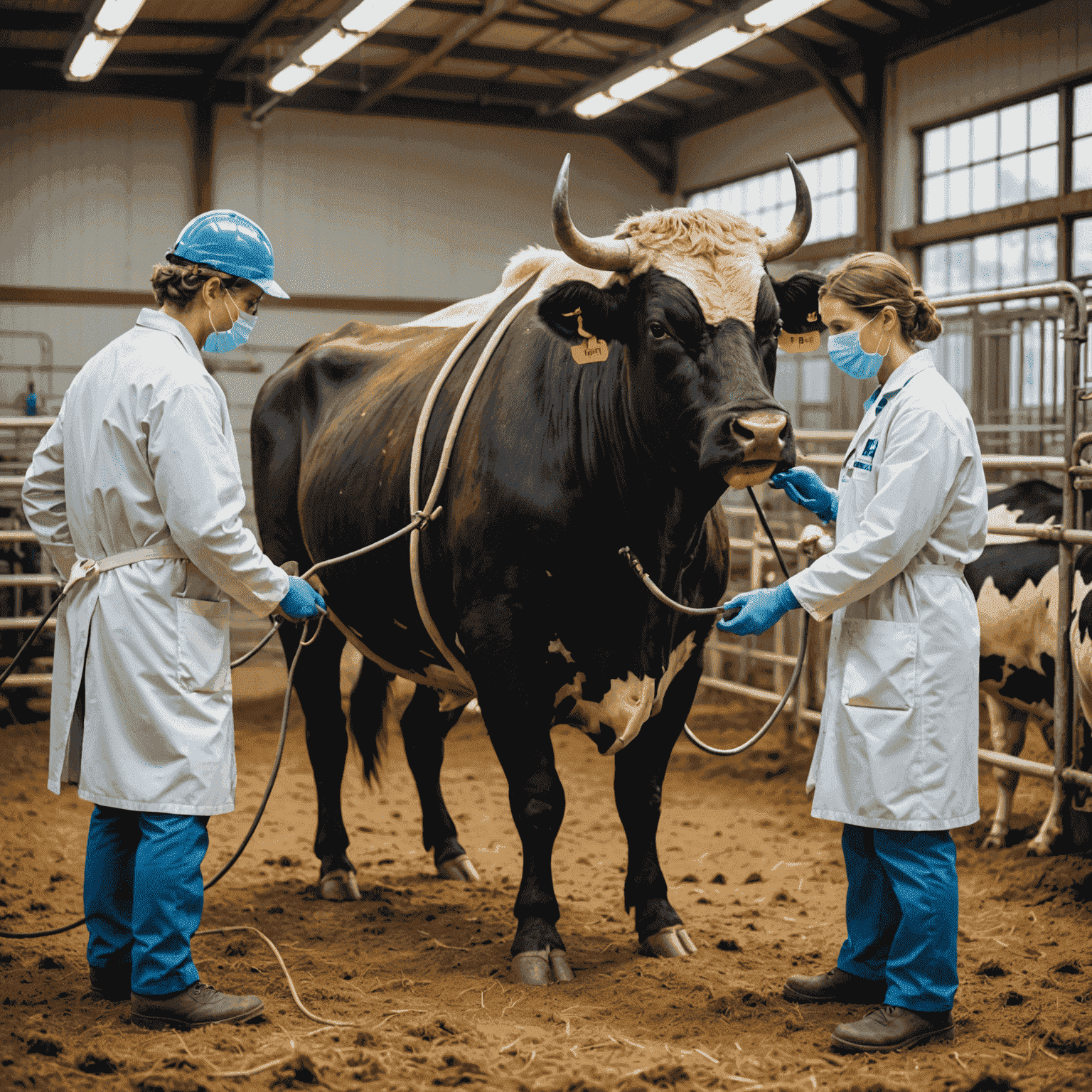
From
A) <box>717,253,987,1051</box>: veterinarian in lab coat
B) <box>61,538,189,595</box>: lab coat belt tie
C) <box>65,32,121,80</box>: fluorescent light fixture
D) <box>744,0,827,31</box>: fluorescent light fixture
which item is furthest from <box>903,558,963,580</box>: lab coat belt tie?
<box>65,32,121,80</box>: fluorescent light fixture

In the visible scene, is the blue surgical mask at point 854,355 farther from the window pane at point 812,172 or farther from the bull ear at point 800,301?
the window pane at point 812,172

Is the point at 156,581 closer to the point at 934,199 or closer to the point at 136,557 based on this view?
the point at 136,557

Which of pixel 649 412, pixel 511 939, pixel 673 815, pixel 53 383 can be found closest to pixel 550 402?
pixel 649 412

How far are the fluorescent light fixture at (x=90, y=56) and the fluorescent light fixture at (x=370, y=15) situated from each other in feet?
6.07

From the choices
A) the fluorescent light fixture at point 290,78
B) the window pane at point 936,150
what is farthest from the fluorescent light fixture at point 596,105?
the window pane at point 936,150

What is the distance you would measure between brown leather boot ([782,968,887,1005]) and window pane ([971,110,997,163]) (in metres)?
8.80

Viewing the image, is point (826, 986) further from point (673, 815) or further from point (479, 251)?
point (479, 251)

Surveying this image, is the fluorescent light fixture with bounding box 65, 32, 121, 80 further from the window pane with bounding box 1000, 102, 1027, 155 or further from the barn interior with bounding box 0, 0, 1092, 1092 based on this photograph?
the window pane with bounding box 1000, 102, 1027, 155

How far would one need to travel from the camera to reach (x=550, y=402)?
3.31 m

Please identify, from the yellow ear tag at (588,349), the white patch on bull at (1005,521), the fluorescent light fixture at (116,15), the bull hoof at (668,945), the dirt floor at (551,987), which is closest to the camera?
the dirt floor at (551,987)

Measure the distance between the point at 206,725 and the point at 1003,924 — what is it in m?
Answer: 2.53

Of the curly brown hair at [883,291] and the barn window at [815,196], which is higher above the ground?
the barn window at [815,196]

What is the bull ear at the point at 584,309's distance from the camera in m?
3.03

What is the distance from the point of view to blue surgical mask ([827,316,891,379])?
2.85 meters
